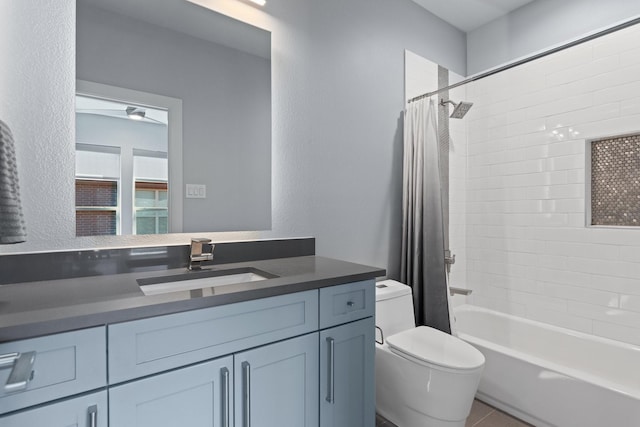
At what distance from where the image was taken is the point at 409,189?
90.7 inches

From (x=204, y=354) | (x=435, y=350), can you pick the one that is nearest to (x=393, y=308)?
(x=435, y=350)

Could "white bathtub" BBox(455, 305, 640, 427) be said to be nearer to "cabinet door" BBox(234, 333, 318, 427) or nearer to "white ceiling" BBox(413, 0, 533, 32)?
"cabinet door" BBox(234, 333, 318, 427)

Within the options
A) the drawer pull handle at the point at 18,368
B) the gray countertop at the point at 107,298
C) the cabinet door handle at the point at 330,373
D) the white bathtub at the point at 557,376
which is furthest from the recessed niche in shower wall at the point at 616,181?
the drawer pull handle at the point at 18,368

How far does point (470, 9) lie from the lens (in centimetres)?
260

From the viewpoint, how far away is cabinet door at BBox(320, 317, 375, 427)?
124 cm

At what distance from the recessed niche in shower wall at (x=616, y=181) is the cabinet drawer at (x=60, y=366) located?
2735 millimetres

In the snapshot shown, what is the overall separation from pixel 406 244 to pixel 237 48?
5.12ft

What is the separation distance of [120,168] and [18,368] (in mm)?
877

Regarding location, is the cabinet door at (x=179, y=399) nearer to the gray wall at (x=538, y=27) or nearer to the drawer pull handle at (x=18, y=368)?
the drawer pull handle at (x=18, y=368)

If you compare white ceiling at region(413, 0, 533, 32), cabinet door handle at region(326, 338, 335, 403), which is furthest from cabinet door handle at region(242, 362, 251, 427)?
white ceiling at region(413, 0, 533, 32)

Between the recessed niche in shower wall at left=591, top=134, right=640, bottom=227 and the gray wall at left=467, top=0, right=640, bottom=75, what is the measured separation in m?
0.78

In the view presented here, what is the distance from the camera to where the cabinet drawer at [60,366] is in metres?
0.73

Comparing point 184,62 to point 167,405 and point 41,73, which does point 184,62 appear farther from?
point 167,405

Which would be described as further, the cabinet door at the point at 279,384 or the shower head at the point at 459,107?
the shower head at the point at 459,107
